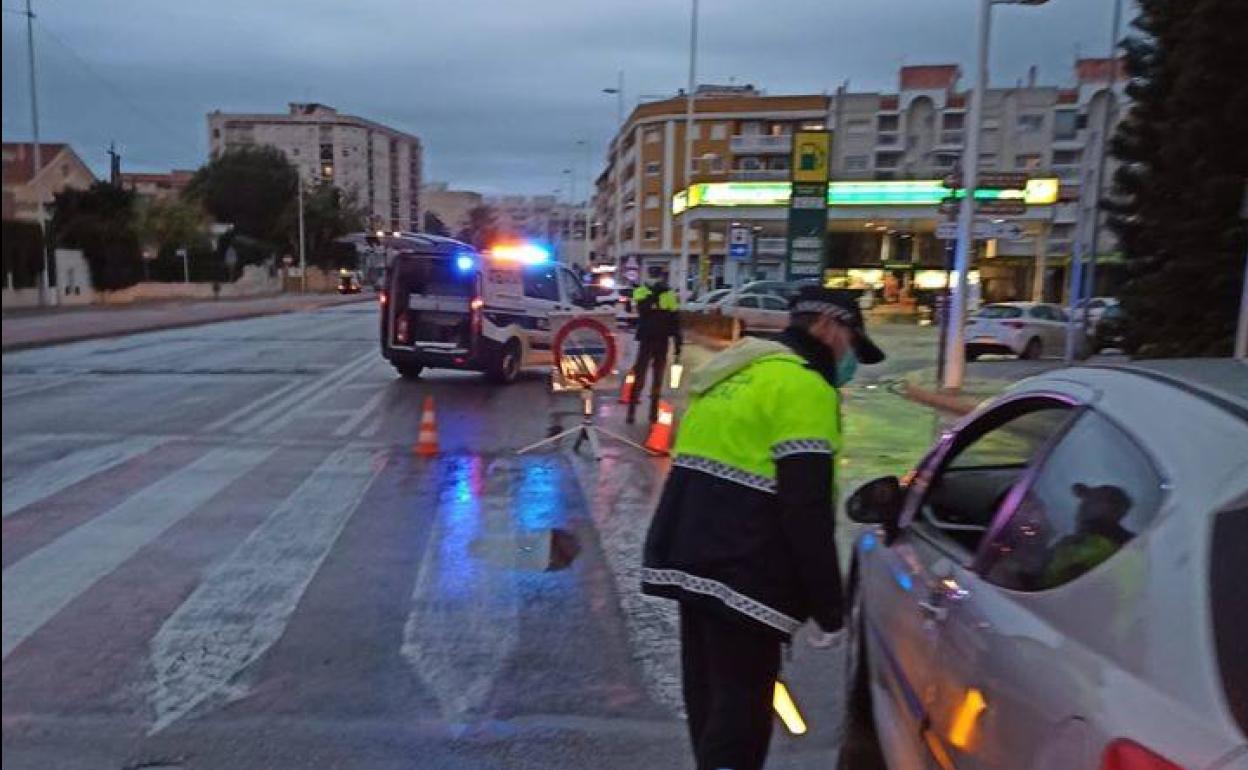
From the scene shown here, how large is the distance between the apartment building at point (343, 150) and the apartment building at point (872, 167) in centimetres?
3788

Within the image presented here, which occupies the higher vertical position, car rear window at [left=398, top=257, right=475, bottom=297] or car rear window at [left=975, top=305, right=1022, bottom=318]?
car rear window at [left=398, top=257, right=475, bottom=297]

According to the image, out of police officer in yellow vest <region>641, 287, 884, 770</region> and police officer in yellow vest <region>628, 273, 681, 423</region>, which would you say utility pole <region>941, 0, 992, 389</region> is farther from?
police officer in yellow vest <region>641, 287, 884, 770</region>

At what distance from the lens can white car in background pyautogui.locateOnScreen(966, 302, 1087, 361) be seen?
925 inches

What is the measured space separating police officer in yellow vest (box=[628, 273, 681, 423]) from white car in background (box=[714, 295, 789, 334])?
16.2 meters

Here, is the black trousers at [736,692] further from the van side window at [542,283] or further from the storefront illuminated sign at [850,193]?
the storefront illuminated sign at [850,193]

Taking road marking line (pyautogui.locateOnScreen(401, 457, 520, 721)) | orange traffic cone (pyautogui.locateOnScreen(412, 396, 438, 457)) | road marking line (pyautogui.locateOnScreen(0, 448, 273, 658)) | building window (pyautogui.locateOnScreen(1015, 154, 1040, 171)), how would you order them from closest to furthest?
road marking line (pyautogui.locateOnScreen(401, 457, 520, 721))
road marking line (pyautogui.locateOnScreen(0, 448, 273, 658))
orange traffic cone (pyautogui.locateOnScreen(412, 396, 438, 457))
building window (pyautogui.locateOnScreen(1015, 154, 1040, 171))

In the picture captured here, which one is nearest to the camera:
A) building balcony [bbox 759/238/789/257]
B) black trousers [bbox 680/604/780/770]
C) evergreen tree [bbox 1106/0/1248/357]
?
black trousers [bbox 680/604/780/770]

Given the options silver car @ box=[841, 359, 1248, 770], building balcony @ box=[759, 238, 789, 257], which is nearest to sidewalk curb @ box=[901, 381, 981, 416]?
silver car @ box=[841, 359, 1248, 770]

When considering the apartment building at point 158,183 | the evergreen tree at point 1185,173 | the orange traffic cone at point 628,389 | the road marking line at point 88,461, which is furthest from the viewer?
the orange traffic cone at point 628,389

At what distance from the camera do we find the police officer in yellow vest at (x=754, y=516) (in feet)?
8.66

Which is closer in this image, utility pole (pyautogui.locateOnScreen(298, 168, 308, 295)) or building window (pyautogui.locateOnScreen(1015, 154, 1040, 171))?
utility pole (pyautogui.locateOnScreen(298, 168, 308, 295))

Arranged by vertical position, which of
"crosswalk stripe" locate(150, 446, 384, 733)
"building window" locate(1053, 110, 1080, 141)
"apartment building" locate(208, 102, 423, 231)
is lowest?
"crosswalk stripe" locate(150, 446, 384, 733)

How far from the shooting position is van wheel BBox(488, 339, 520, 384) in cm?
1630

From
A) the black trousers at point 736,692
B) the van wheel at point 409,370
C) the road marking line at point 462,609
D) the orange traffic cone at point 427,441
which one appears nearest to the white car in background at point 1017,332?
the van wheel at point 409,370
